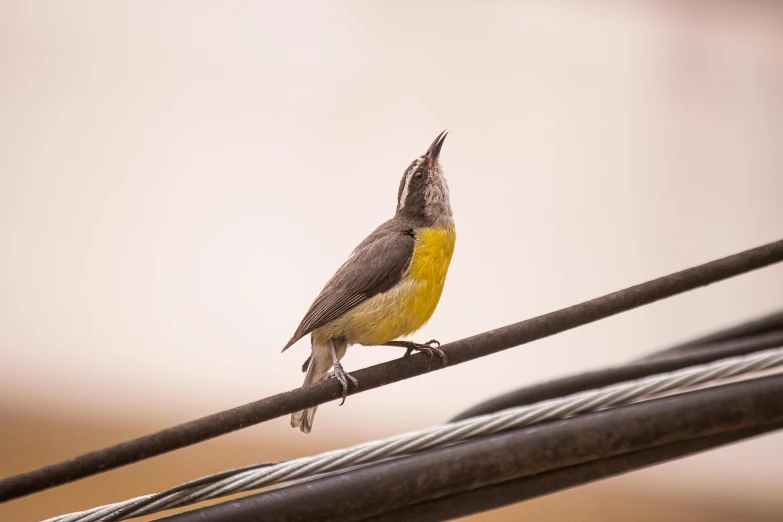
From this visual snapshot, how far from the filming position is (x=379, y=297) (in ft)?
11.0

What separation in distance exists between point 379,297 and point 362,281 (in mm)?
105

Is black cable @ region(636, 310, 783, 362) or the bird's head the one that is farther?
the bird's head

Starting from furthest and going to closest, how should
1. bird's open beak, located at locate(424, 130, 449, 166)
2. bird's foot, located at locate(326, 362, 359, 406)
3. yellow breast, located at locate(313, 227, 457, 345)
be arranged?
bird's open beak, located at locate(424, 130, 449, 166) → yellow breast, located at locate(313, 227, 457, 345) → bird's foot, located at locate(326, 362, 359, 406)

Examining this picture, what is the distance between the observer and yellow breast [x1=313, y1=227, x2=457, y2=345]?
10.8 ft

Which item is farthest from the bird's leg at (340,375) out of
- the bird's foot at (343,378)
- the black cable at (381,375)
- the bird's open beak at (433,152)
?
the bird's open beak at (433,152)

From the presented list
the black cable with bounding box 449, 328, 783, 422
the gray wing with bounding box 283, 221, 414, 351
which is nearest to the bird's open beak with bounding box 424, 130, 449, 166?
the gray wing with bounding box 283, 221, 414, 351

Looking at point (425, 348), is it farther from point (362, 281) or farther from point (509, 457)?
point (509, 457)

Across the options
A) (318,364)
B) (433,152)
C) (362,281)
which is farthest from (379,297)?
(433,152)

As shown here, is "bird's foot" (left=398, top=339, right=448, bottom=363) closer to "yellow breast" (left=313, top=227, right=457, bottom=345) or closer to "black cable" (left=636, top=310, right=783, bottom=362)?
"yellow breast" (left=313, top=227, right=457, bottom=345)

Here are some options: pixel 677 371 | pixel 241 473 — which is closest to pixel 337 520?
pixel 241 473

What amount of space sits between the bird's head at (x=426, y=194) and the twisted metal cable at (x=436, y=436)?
186 cm

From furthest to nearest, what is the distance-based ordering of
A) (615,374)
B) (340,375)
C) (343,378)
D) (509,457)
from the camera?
1. (340,375)
2. (343,378)
3. (615,374)
4. (509,457)

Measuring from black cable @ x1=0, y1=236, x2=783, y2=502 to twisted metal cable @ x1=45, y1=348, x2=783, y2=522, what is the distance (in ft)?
0.37

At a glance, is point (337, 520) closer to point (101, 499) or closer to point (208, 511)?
point (208, 511)
